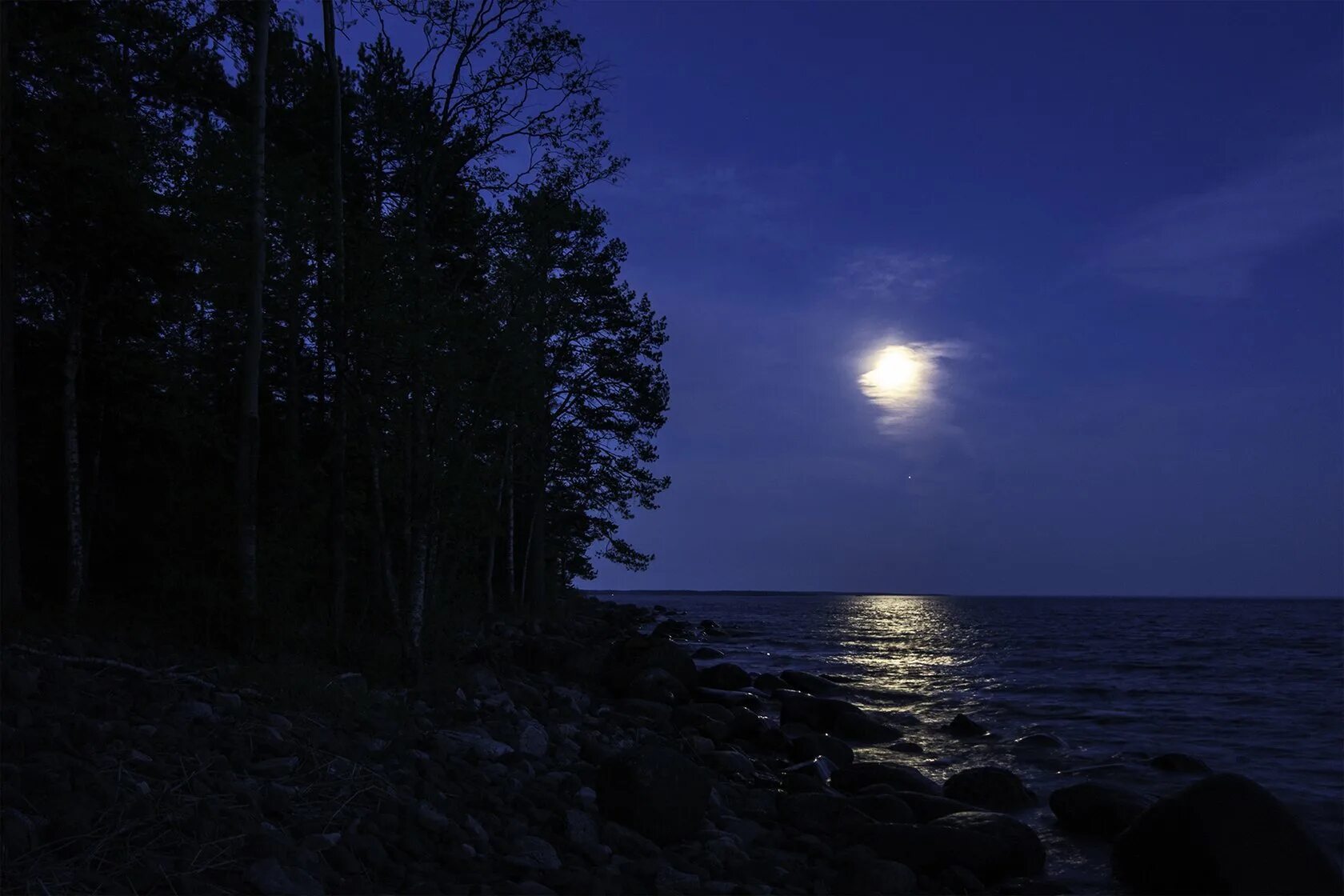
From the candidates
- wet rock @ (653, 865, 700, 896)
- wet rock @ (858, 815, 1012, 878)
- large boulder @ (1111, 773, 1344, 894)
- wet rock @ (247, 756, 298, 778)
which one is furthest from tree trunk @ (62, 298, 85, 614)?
large boulder @ (1111, 773, 1344, 894)

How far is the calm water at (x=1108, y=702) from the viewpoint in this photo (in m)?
13.3

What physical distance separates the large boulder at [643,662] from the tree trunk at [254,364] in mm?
9634

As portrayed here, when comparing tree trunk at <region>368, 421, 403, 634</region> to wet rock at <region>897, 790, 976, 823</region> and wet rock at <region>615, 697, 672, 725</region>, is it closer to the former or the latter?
wet rock at <region>615, 697, 672, 725</region>

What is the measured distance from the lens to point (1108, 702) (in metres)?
20.9

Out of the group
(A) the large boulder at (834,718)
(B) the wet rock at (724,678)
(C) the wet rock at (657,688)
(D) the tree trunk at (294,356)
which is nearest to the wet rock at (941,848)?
(A) the large boulder at (834,718)

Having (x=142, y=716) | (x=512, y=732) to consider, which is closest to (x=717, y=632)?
(x=512, y=732)

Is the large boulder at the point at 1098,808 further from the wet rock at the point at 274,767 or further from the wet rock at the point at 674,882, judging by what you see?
the wet rock at the point at 274,767

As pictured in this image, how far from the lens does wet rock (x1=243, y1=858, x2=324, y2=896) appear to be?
14.9 ft

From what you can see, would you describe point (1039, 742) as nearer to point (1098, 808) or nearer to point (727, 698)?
point (1098, 808)

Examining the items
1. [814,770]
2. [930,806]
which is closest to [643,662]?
[814,770]

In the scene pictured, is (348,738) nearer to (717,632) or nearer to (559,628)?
(559,628)

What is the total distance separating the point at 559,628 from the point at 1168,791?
66.0 feet

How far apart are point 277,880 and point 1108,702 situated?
21250mm

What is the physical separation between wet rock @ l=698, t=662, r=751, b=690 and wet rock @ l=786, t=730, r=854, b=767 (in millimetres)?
7538
